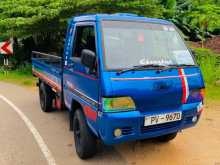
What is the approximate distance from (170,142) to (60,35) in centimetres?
1438

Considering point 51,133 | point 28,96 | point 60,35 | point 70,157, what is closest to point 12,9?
point 60,35

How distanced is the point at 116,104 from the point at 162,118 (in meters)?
0.79

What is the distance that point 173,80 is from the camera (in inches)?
211

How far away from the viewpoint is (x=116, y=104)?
16.4 feet

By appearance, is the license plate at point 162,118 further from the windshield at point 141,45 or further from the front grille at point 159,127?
the windshield at point 141,45

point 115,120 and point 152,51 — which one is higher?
point 152,51

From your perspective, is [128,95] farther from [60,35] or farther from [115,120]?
[60,35]

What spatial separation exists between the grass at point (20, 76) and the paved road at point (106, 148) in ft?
23.4

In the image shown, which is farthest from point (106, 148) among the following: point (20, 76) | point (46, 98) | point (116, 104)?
point (20, 76)

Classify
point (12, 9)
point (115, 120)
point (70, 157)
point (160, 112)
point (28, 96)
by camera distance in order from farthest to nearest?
point (12, 9) → point (28, 96) → point (70, 157) → point (160, 112) → point (115, 120)

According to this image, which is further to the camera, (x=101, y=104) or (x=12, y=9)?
(x=12, y=9)

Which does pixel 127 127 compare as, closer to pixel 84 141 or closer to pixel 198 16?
pixel 84 141

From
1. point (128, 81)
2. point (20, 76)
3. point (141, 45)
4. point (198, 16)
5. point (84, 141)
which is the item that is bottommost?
point (20, 76)

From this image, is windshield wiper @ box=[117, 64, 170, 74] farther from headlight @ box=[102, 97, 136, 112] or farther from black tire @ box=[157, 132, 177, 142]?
black tire @ box=[157, 132, 177, 142]
